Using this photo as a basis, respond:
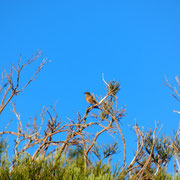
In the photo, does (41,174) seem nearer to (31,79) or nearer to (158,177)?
(158,177)

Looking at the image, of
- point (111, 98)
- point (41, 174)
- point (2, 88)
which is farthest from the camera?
point (111, 98)

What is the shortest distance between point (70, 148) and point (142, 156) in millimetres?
1205

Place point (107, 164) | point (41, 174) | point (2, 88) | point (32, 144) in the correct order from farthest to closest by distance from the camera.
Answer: point (2, 88) < point (32, 144) < point (107, 164) < point (41, 174)

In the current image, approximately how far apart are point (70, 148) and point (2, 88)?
56.8 inches

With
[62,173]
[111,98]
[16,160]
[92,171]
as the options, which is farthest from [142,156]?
[16,160]

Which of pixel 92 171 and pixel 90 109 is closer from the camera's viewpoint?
pixel 92 171

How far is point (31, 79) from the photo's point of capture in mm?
5336

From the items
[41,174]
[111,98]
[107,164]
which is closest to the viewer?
[41,174]

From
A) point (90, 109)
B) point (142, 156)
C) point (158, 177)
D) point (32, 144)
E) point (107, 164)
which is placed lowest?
point (158, 177)

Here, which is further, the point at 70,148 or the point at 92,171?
the point at 70,148

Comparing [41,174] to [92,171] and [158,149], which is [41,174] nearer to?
[92,171]

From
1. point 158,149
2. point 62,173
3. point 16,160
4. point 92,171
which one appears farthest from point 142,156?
point 16,160

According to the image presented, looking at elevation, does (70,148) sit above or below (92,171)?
above

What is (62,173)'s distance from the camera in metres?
3.85
